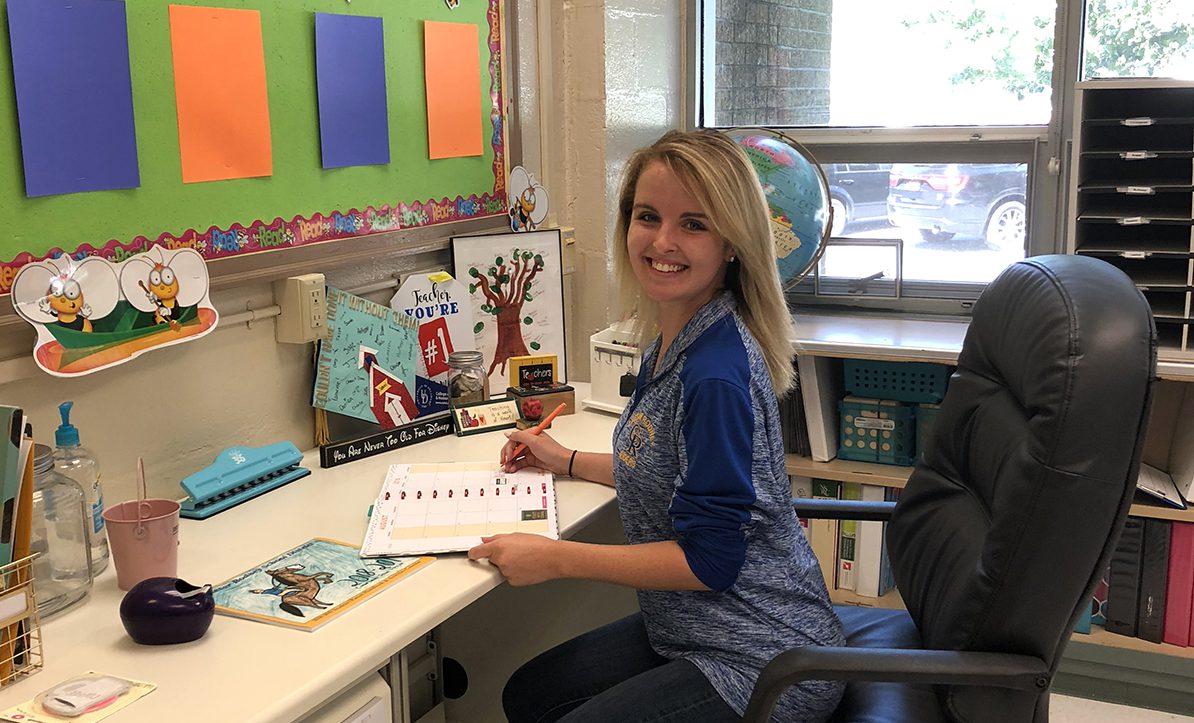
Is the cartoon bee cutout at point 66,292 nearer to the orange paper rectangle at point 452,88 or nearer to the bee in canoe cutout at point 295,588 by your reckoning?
the bee in canoe cutout at point 295,588

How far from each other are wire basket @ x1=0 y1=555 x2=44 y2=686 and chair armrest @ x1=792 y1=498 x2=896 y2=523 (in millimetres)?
1066

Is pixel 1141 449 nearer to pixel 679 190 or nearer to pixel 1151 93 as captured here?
pixel 679 190

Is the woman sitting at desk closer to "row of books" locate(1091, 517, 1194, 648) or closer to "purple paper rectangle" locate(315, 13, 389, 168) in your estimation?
"purple paper rectangle" locate(315, 13, 389, 168)

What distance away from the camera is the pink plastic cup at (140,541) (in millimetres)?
1344

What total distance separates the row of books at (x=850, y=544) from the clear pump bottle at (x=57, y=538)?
174 cm

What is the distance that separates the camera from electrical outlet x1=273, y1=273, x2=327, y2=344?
72.3 inches

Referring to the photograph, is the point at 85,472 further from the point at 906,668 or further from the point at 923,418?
the point at 923,418

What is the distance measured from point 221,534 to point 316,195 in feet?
2.14

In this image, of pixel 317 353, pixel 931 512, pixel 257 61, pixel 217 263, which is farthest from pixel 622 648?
pixel 257 61

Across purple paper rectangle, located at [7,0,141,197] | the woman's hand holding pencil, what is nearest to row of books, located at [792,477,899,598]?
the woman's hand holding pencil

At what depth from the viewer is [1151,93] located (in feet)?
7.78

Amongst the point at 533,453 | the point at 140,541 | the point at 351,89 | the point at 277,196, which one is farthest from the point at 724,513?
the point at 351,89

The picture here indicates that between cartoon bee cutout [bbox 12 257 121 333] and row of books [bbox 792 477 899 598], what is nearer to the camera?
cartoon bee cutout [bbox 12 257 121 333]

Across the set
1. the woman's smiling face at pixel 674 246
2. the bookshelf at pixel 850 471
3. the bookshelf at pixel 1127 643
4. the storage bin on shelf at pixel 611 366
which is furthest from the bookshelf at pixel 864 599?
the woman's smiling face at pixel 674 246
